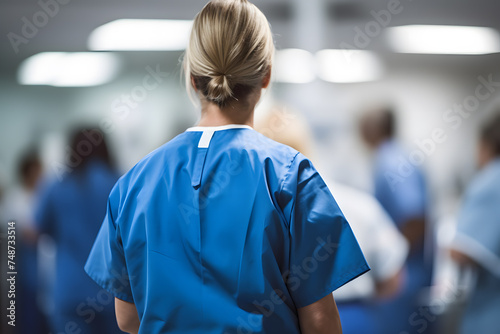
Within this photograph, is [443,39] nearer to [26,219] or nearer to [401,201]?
[401,201]

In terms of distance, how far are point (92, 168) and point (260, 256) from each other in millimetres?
1022

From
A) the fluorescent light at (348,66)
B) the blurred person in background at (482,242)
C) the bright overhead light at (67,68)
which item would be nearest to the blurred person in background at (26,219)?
the bright overhead light at (67,68)

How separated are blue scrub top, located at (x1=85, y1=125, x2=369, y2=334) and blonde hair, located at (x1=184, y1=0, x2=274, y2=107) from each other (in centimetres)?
6

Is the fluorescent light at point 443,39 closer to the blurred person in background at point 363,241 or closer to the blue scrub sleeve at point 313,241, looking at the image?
the blurred person in background at point 363,241

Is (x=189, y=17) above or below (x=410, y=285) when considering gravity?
above

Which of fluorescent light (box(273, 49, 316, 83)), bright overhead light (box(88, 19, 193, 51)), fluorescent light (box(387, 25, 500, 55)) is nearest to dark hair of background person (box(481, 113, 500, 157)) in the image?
fluorescent light (box(387, 25, 500, 55))

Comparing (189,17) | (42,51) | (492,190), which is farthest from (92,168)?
(492,190)

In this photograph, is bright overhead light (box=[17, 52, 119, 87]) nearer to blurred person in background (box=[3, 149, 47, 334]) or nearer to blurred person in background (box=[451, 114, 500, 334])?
blurred person in background (box=[3, 149, 47, 334])

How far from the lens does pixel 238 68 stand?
2.13 feet

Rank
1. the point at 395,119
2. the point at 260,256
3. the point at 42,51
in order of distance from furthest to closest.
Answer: the point at 395,119 < the point at 42,51 < the point at 260,256

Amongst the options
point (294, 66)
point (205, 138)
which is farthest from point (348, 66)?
point (205, 138)

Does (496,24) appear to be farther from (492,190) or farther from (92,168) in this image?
(92,168)

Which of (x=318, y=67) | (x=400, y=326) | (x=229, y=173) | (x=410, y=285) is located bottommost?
(x=400, y=326)

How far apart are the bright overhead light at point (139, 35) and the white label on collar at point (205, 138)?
2.96 feet
